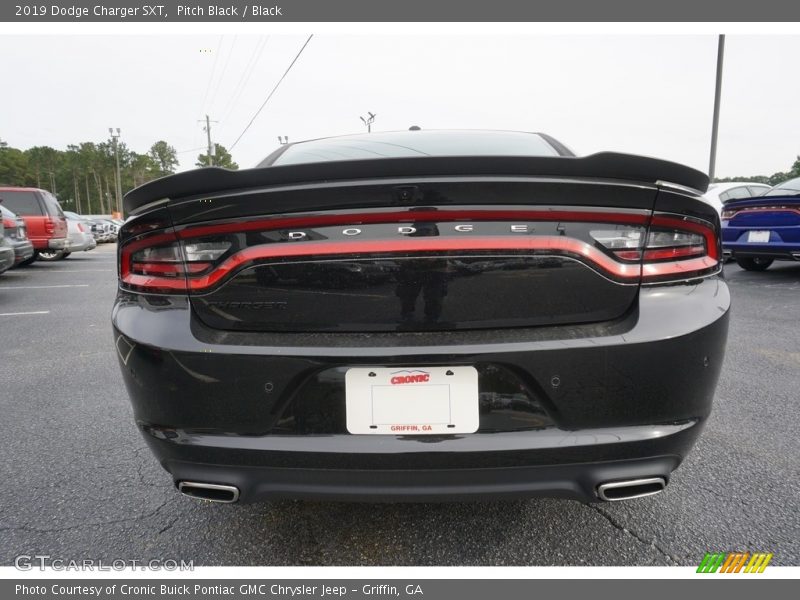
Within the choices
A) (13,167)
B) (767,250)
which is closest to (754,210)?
(767,250)

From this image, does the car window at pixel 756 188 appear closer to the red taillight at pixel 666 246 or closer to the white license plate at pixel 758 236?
the white license plate at pixel 758 236

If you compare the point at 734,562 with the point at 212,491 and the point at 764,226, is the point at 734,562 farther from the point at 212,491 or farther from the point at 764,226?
the point at 764,226

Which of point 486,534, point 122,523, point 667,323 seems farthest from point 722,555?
point 122,523

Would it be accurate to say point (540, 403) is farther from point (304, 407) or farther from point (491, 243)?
point (304, 407)

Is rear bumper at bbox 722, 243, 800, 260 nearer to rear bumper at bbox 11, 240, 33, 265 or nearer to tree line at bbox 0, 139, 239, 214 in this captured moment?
rear bumper at bbox 11, 240, 33, 265

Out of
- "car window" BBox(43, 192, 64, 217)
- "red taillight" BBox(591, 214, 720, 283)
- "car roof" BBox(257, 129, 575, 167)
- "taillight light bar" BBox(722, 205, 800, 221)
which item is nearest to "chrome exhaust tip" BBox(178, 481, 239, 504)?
"red taillight" BBox(591, 214, 720, 283)

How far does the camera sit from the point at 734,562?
1573 mm

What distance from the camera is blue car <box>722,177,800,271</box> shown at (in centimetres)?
642

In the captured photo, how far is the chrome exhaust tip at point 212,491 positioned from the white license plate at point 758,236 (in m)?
7.78

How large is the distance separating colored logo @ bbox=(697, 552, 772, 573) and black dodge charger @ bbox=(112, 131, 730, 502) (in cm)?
47

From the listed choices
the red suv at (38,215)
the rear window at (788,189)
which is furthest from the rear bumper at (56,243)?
the rear window at (788,189)

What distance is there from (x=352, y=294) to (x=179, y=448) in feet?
2.19

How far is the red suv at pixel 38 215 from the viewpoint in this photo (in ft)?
36.3

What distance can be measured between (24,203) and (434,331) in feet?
43.8
